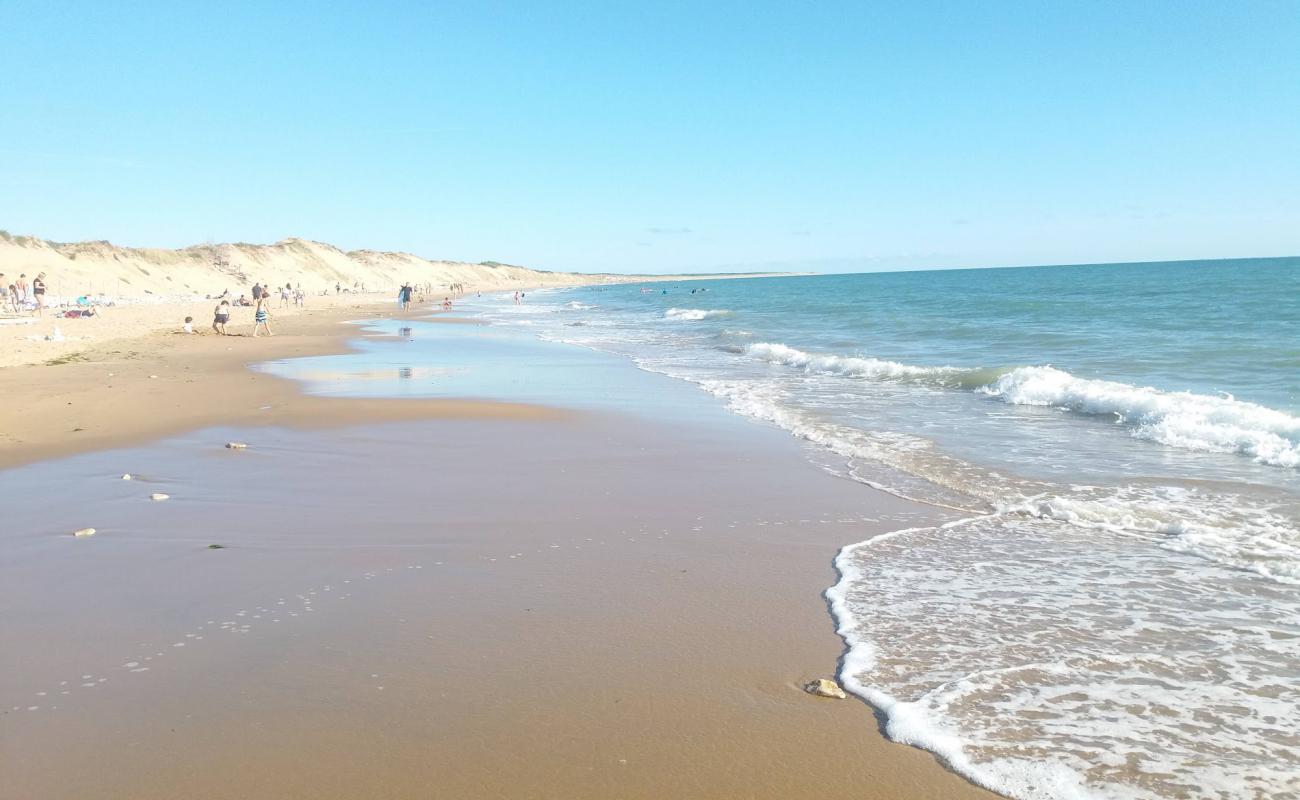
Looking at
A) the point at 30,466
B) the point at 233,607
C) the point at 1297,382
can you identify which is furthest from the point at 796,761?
the point at 1297,382

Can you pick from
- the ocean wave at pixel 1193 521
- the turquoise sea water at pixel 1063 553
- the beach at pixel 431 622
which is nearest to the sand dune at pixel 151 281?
the turquoise sea water at pixel 1063 553

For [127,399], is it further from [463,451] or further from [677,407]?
[677,407]

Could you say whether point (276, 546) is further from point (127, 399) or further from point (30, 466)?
point (127, 399)

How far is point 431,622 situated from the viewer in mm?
4352

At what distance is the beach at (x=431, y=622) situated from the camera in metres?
3.05

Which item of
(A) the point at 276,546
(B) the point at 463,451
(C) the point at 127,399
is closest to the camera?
(A) the point at 276,546

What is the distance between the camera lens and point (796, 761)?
311 cm

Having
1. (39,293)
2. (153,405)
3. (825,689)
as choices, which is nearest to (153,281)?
(39,293)

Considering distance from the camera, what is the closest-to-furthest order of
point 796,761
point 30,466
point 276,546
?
point 796,761 < point 276,546 < point 30,466

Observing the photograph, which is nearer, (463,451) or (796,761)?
(796,761)

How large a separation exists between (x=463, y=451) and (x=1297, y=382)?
1447 cm

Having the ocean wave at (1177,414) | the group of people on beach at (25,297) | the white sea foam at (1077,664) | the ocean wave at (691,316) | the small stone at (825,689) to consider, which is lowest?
the white sea foam at (1077,664)

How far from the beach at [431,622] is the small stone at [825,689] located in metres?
0.07

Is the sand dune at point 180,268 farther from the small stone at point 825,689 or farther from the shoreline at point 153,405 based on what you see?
the small stone at point 825,689
